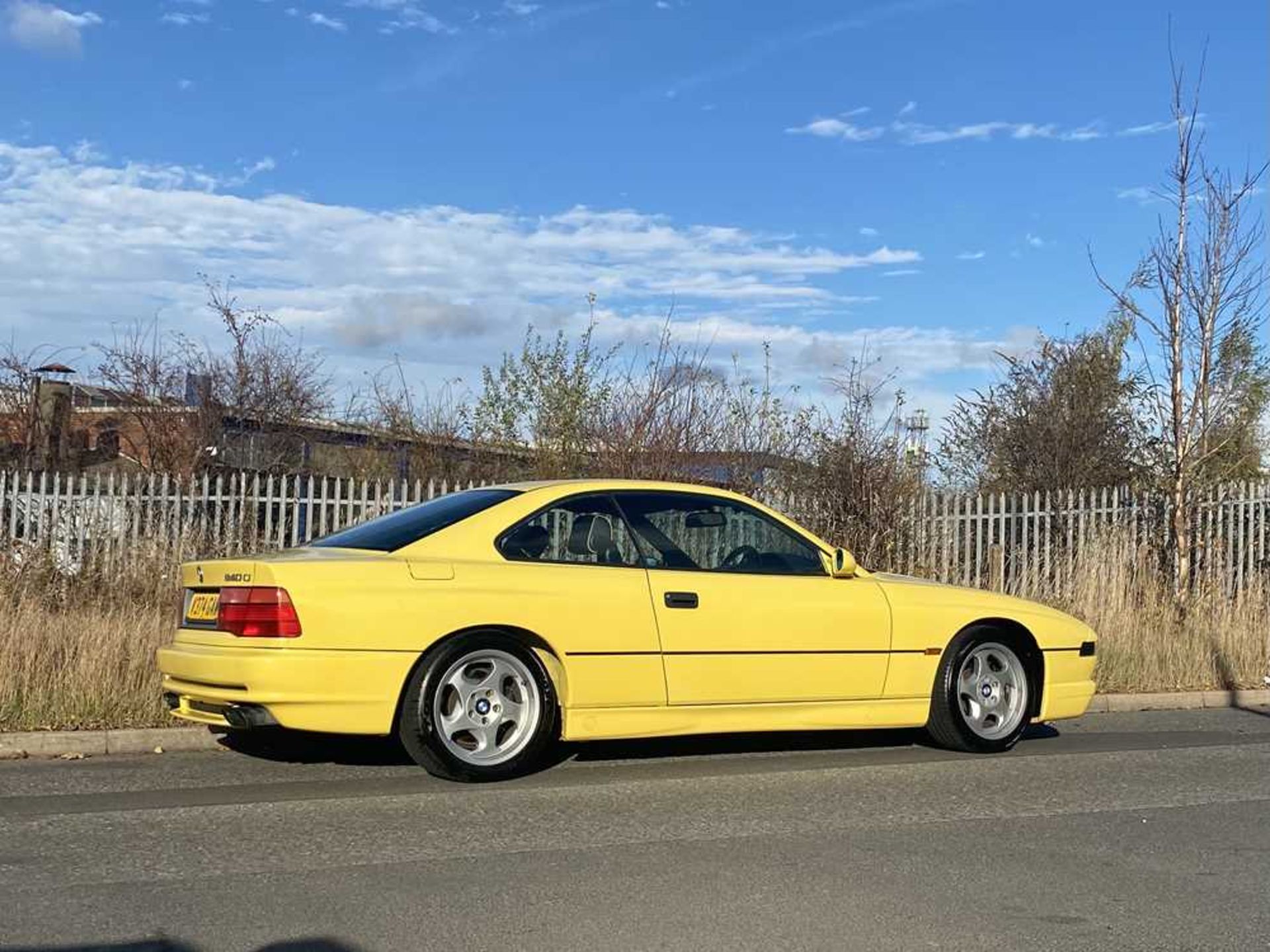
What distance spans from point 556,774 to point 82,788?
235 centimetres

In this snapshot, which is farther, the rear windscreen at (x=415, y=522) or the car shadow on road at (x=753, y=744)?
the car shadow on road at (x=753, y=744)

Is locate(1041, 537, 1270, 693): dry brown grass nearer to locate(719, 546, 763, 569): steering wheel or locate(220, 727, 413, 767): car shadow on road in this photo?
locate(719, 546, 763, 569): steering wheel

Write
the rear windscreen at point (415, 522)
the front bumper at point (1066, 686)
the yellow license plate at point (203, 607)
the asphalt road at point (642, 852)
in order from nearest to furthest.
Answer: the asphalt road at point (642, 852), the yellow license plate at point (203, 607), the rear windscreen at point (415, 522), the front bumper at point (1066, 686)

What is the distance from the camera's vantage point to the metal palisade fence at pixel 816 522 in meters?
13.2

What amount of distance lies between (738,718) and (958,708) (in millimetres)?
1477

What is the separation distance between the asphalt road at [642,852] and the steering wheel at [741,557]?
3.69 feet

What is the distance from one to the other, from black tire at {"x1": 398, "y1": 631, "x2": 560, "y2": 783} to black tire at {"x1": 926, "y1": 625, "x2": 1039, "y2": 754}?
2.37 metres

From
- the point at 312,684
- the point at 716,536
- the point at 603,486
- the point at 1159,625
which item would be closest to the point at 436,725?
the point at 312,684

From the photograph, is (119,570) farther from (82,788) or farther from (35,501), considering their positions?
(82,788)

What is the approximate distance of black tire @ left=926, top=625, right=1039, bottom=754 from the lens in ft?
26.0

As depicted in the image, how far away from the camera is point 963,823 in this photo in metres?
6.19

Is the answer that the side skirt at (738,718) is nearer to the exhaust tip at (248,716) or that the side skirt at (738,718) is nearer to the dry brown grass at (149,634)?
the exhaust tip at (248,716)

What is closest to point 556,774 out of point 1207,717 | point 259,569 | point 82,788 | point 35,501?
point 259,569

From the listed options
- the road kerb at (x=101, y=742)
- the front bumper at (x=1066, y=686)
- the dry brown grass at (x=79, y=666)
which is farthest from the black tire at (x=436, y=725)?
the front bumper at (x=1066, y=686)
